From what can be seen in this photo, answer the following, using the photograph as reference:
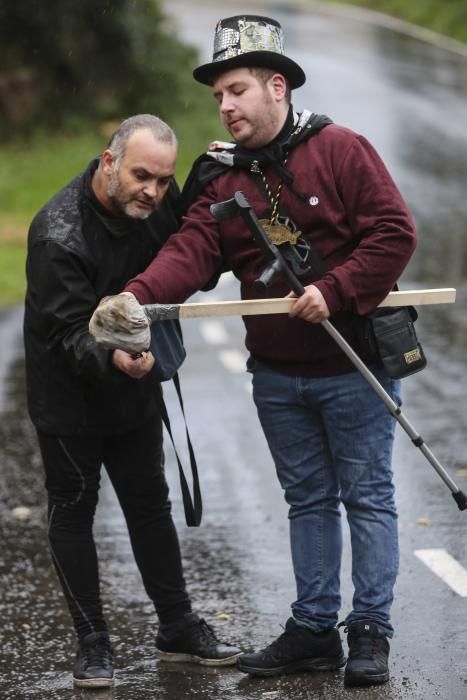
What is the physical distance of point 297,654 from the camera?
5.07 meters

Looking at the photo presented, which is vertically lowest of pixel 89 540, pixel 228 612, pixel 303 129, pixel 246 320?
pixel 228 612

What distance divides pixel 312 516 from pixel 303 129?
130 cm

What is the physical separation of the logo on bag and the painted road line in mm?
1349

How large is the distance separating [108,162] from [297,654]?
175 cm

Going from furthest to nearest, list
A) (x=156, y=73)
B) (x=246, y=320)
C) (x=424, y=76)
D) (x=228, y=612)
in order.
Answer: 1. (x=424, y=76)
2. (x=156, y=73)
3. (x=228, y=612)
4. (x=246, y=320)

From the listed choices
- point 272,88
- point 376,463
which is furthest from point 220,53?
point 376,463

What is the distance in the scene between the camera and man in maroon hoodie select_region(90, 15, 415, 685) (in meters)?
4.74

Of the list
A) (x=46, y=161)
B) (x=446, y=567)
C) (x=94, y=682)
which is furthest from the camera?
(x=46, y=161)

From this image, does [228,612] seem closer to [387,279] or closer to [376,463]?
[376,463]

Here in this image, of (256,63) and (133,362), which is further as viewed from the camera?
(256,63)

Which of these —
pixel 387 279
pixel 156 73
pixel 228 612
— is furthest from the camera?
pixel 156 73

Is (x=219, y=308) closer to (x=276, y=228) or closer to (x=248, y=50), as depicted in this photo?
(x=276, y=228)

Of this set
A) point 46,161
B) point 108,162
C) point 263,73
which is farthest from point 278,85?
point 46,161

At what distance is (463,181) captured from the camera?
2042 cm
